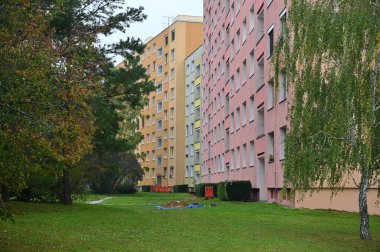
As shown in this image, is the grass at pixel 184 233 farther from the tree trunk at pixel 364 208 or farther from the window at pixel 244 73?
the window at pixel 244 73

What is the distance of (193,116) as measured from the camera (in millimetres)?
70688

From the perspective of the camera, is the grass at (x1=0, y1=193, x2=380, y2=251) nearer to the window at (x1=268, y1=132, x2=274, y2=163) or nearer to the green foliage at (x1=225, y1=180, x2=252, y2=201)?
the window at (x1=268, y1=132, x2=274, y2=163)

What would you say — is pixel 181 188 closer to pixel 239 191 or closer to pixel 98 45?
pixel 239 191

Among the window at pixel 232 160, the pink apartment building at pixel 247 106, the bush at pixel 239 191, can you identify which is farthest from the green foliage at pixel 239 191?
the window at pixel 232 160

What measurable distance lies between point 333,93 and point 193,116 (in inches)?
2353

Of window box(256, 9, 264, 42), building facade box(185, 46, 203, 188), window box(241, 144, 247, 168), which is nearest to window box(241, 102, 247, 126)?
window box(241, 144, 247, 168)

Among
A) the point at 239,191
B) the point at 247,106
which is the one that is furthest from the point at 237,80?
the point at 239,191

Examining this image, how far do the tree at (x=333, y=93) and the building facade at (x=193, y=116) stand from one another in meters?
54.8

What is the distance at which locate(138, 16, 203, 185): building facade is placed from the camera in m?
75.4

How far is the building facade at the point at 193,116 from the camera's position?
6794 centimetres

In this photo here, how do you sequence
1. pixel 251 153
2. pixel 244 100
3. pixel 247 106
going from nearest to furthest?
1. pixel 251 153
2. pixel 247 106
3. pixel 244 100

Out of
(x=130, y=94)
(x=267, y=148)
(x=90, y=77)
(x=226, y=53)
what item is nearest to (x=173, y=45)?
(x=226, y=53)

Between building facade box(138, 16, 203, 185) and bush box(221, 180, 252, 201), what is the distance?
38.8 m

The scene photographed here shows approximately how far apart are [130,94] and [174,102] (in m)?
52.1
